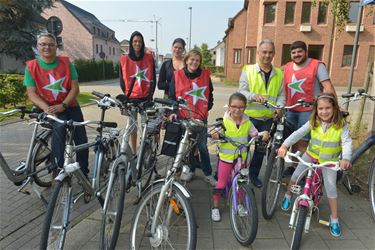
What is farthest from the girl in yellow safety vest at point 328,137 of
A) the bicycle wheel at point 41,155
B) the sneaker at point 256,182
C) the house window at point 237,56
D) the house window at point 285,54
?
the house window at point 237,56

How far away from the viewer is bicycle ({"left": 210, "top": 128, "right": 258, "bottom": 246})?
9.24 ft

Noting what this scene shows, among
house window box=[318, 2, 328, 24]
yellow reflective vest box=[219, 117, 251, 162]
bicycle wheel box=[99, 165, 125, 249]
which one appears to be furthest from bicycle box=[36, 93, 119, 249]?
house window box=[318, 2, 328, 24]

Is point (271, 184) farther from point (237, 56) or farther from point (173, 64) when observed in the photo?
point (237, 56)

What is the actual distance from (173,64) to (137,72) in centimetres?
57

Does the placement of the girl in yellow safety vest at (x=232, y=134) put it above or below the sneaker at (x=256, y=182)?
above

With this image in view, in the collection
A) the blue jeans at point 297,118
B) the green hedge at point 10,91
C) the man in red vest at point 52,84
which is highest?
the man in red vest at point 52,84

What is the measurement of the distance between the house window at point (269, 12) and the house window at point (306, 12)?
2.20m

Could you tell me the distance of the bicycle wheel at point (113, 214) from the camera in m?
2.60

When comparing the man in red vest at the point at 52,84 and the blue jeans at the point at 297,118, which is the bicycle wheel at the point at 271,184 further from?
the man in red vest at the point at 52,84

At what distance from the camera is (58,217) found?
8.34ft

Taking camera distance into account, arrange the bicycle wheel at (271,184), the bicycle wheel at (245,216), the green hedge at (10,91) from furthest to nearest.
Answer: the green hedge at (10,91), the bicycle wheel at (271,184), the bicycle wheel at (245,216)

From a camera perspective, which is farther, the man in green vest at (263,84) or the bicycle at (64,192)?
the man in green vest at (263,84)

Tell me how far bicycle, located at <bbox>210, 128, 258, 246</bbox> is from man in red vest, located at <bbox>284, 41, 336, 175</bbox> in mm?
1063

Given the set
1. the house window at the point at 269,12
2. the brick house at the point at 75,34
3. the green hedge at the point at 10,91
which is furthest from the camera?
the brick house at the point at 75,34
